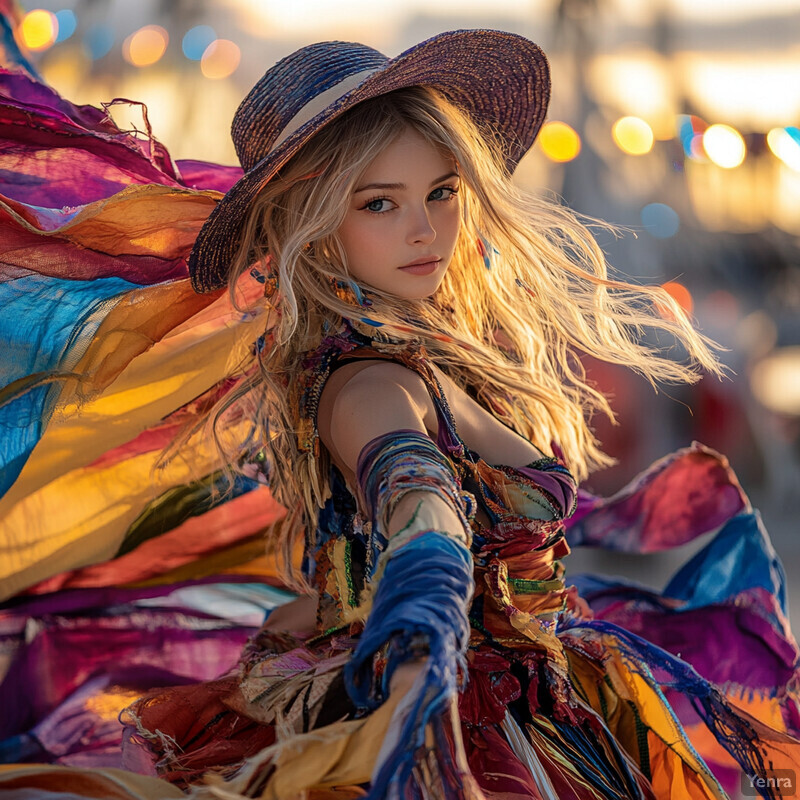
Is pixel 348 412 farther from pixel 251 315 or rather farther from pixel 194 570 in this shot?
pixel 194 570

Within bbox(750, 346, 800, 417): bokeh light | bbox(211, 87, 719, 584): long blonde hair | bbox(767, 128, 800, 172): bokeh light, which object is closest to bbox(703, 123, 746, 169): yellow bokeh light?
bbox(767, 128, 800, 172): bokeh light

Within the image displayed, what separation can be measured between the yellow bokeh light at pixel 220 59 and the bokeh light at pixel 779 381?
342 cm

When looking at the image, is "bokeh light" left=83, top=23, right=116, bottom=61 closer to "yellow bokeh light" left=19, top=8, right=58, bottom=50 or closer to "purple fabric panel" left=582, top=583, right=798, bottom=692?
"yellow bokeh light" left=19, top=8, right=58, bottom=50

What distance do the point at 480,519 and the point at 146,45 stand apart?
9.91 ft

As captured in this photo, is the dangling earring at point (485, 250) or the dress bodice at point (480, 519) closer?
the dress bodice at point (480, 519)

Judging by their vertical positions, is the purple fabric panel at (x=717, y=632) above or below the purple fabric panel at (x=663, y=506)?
below

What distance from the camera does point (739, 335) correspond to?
5809mm

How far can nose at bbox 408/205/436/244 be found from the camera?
157 centimetres

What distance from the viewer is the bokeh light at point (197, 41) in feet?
13.1

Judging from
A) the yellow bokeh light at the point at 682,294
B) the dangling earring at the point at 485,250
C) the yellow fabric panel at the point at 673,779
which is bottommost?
the yellow bokeh light at the point at 682,294

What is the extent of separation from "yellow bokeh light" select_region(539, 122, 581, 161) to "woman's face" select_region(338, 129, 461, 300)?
3.67 meters

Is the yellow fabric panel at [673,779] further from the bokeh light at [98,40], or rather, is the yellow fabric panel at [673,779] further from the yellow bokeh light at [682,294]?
the yellow bokeh light at [682,294]

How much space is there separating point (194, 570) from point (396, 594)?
4.08 ft

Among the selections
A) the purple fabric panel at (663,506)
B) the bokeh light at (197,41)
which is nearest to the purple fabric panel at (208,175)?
the purple fabric panel at (663,506)
